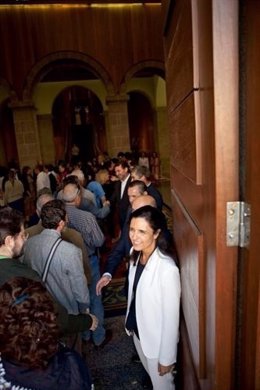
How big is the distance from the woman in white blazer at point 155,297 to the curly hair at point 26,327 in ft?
2.42

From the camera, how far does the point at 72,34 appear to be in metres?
9.94

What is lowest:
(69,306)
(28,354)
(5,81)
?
(69,306)

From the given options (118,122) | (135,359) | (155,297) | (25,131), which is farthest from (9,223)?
(118,122)

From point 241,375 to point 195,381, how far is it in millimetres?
528

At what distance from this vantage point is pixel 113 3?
1000cm

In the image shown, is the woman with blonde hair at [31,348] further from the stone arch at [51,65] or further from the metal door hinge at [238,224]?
the stone arch at [51,65]

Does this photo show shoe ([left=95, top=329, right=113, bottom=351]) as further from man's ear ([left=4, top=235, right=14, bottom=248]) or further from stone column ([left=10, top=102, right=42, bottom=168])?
stone column ([left=10, top=102, right=42, bottom=168])

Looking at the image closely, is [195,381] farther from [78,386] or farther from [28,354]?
[28,354]

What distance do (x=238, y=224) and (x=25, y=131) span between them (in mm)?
10134

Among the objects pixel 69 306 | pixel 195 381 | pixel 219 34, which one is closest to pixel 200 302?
pixel 195 381

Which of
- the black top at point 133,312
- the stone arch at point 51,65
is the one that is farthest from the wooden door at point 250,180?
the stone arch at point 51,65

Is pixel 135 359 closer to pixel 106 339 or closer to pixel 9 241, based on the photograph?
pixel 106 339

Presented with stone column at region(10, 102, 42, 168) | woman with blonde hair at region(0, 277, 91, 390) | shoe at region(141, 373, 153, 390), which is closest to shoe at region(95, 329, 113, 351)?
shoe at region(141, 373, 153, 390)

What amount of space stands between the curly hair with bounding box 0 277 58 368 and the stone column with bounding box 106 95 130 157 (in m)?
9.72
